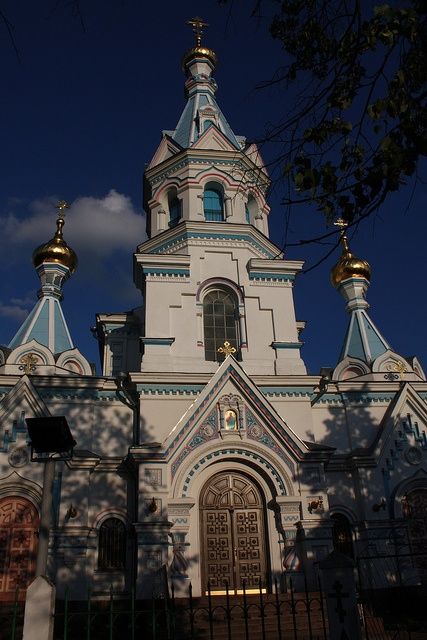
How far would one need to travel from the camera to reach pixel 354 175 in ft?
16.1

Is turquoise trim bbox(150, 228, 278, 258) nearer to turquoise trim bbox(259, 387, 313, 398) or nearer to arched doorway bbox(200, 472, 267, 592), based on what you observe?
turquoise trim bbox(259, 387, 313, 398)

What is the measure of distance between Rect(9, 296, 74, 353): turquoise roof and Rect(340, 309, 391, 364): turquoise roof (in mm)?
7719

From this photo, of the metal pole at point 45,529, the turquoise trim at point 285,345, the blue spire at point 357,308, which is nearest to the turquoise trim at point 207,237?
the turquoise trim at point 285,345

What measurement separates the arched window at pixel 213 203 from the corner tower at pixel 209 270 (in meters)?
0.03

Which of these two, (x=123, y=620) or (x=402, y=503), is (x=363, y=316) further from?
(x=123, y=620)

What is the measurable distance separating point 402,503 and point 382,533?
2.95 ft

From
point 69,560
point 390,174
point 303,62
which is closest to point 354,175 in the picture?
point 390,174

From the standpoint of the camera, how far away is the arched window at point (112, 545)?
1237 cm

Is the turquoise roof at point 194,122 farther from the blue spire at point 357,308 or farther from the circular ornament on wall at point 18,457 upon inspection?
the circular ornament on wall at point 18,457

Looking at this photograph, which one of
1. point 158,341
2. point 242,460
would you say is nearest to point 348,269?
point 158,341

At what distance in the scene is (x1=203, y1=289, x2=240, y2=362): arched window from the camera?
1475 centimetres

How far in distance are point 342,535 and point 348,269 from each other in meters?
8.47

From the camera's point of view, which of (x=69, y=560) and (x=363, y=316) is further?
(x=363, y=316)

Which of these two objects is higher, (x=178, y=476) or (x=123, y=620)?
(x=178, y=476)
